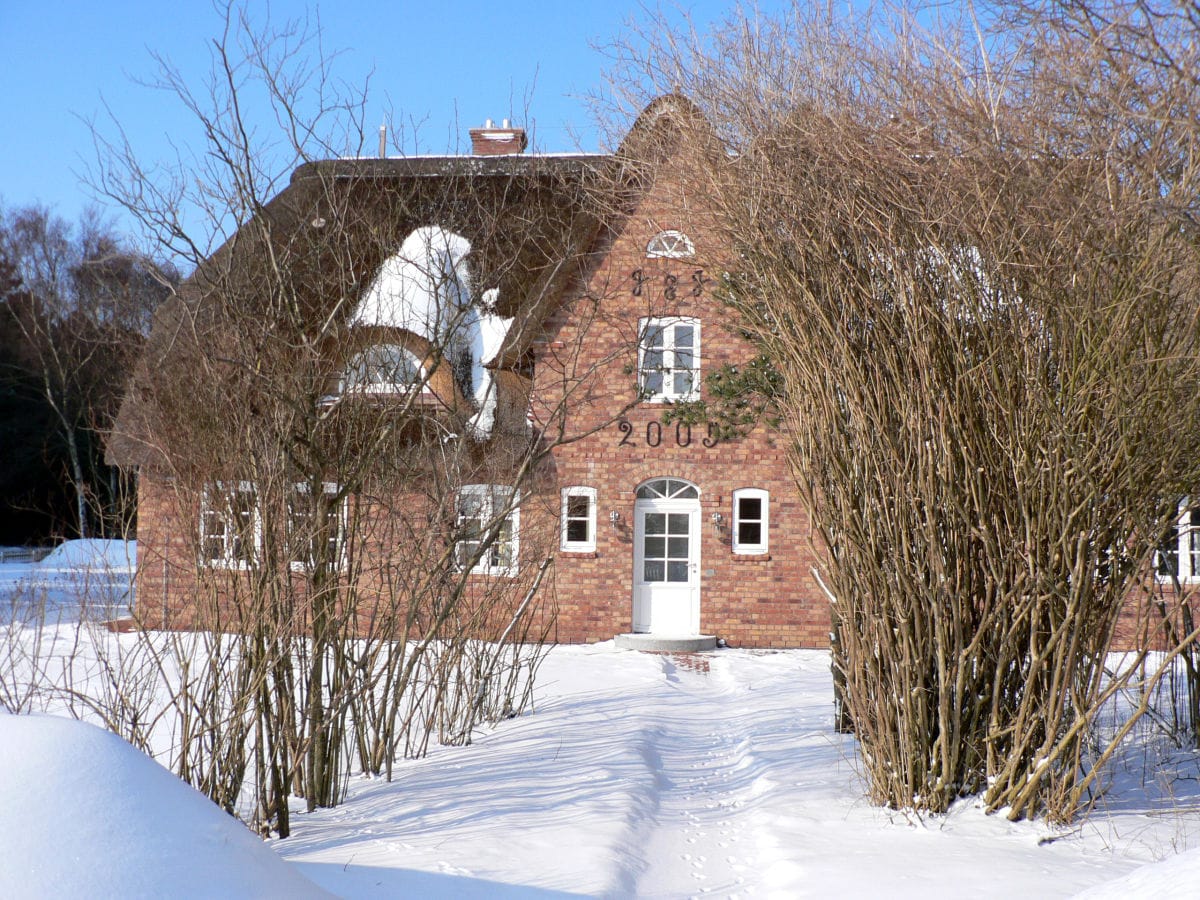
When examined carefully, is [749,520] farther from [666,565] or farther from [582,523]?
[582,523]

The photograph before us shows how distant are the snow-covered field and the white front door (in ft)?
20.4

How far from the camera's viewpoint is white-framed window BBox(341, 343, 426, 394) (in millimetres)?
6023

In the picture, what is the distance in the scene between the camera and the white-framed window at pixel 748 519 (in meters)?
14.1

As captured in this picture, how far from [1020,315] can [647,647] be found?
9.21 metres

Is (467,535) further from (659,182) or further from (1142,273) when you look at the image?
(1142,273)

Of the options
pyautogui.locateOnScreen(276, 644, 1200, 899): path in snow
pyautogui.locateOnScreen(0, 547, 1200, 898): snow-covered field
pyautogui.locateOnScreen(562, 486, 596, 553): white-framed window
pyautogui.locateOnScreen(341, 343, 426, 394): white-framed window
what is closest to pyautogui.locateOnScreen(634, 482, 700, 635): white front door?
pyautogui.locateOnScreen(562, 486, 596, 553): white-framed window

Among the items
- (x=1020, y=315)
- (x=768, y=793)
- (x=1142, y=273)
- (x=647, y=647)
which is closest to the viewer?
(x=1142, y=273)

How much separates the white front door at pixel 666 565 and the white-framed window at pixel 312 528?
8.61 metres

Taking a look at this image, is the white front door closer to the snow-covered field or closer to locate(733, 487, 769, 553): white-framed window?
locate(733, 487, 769, 553): white-framed window

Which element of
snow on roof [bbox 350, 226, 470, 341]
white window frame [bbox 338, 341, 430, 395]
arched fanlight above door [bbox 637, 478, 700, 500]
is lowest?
arched fanlight above door [bbox 637, 478, 700, 500]

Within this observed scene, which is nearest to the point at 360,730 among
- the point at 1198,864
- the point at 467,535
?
the point at 467,535

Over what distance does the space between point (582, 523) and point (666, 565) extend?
1246mm

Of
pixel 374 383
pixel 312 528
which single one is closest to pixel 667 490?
pixel 374 383

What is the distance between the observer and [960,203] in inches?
192
